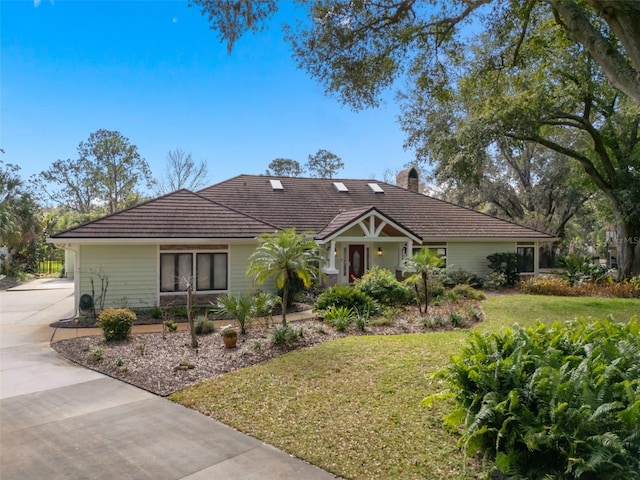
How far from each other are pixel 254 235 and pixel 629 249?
58.7 feet

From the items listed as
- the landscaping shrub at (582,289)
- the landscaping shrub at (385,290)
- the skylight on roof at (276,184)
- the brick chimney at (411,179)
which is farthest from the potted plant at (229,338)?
the brick chimney at (411,179)

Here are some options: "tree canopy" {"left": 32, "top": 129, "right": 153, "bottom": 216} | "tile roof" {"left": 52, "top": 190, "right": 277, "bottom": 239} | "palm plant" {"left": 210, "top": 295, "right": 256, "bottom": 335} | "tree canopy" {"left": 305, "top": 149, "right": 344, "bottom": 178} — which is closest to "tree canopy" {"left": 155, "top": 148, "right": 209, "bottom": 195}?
"tree canopy" {"left": 32, "top": 129, "right": 153, "bottom": 216}

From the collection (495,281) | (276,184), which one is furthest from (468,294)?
(276,184)

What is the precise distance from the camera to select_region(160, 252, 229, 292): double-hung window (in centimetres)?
1473

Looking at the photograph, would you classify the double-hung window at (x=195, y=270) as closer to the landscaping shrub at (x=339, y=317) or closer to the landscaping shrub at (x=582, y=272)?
the landscaping shrub at (x=339, y=317)

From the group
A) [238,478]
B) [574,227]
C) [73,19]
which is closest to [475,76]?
[73,19]

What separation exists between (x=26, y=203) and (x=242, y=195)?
1787 centimetres

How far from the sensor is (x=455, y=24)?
9.80m

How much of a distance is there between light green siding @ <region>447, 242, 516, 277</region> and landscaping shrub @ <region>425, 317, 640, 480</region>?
16431mm

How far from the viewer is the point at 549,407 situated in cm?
414

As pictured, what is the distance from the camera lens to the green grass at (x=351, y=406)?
446 centimetres

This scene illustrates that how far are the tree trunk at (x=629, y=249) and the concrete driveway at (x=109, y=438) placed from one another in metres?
→ 21.6

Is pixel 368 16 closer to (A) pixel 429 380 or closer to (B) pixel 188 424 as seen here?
(A) pixel 429 380

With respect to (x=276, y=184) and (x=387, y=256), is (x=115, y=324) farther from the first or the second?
(x=276, y=184)
